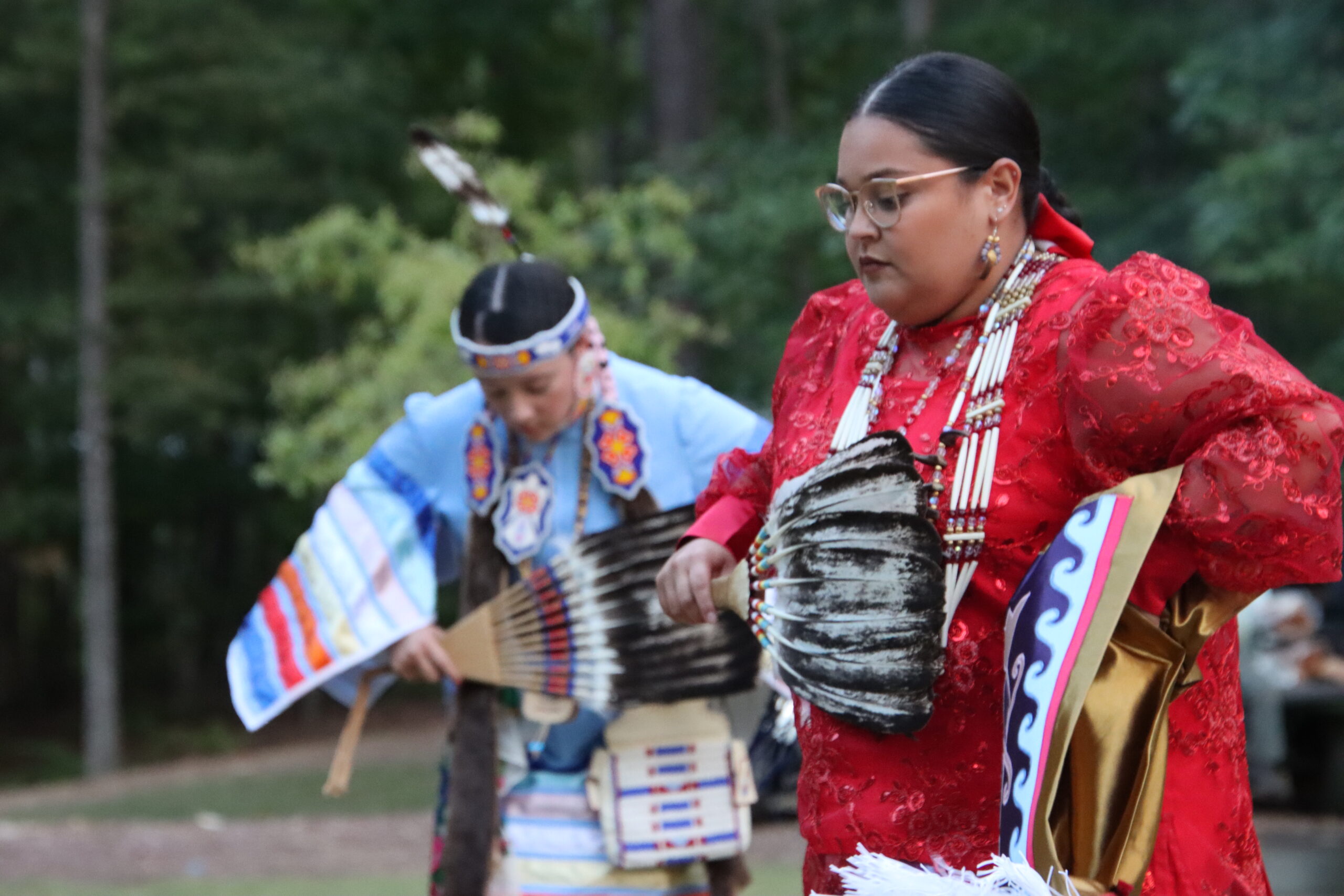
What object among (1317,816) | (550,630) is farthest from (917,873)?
(1317,816)

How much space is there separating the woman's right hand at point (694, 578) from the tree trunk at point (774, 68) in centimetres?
1538

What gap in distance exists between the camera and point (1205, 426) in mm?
1718

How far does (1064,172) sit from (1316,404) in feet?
36.2

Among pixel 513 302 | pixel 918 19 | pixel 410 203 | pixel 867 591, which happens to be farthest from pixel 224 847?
pixel 410 203

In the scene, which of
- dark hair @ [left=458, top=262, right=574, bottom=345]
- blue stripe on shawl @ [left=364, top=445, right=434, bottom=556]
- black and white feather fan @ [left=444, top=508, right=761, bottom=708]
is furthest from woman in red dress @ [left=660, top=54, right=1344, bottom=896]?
blue stripe on shawl @ [left=364, top=445, right=434, bottom=556]

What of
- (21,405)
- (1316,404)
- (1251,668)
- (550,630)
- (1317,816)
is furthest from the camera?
(21,405)

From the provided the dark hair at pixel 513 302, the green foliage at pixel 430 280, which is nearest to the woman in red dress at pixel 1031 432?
the dark hair at pixel 513 302

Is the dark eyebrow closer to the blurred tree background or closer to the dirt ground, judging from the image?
the dirt ground

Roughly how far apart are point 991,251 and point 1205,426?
0.36 meters

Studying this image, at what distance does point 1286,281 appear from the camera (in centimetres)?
1019

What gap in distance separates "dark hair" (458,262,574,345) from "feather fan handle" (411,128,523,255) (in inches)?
16.1

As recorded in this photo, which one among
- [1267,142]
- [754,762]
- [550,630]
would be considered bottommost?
[754,762]

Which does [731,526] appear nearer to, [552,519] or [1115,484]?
[1115,484]

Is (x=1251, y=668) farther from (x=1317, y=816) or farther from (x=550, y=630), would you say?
(x=550, y=630)
